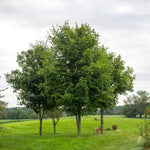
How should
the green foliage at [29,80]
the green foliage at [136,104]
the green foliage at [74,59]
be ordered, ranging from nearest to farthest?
the green foliage at [74,59] → the green foliage at [29,80] → the green foliage at [136,104]

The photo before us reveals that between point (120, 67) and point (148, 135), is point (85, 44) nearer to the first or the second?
point (120, 67)

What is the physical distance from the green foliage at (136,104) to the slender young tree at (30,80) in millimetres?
93073

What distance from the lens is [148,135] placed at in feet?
52.1

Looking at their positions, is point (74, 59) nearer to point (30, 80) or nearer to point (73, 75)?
point (73, 75)

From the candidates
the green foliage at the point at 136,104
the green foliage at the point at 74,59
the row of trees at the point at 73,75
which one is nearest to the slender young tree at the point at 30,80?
the row of trees at the point at 73,75

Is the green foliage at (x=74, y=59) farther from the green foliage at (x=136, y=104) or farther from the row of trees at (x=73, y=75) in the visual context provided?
the green foliage at (x=136, y=104)

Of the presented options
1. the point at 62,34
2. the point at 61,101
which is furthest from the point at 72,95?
the point at 62,34

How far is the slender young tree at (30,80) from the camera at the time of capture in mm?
29980

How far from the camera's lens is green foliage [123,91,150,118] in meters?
115

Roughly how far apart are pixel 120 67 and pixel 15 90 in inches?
678

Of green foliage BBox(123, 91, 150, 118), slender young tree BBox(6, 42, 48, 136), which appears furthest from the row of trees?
green foliage BBox(123, 91, 150, 118)

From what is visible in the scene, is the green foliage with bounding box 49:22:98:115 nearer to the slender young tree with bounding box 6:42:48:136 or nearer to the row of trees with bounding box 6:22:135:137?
the row of trees with bounding box 6:22:135:137

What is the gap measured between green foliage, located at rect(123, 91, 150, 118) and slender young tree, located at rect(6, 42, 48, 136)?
9307 cm

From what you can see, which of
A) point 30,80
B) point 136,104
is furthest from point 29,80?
point 136,104
